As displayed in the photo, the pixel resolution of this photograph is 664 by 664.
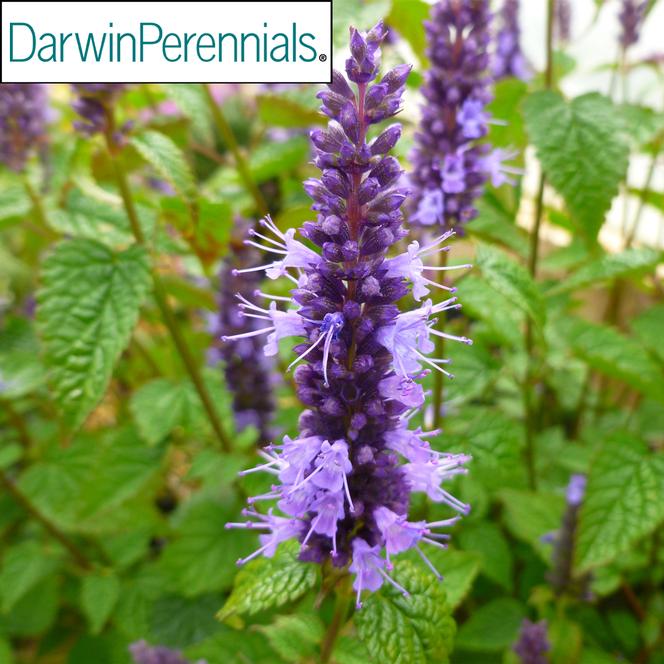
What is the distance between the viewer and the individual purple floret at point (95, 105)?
162 centimetres

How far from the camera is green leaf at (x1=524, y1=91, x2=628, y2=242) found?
1.57 meters

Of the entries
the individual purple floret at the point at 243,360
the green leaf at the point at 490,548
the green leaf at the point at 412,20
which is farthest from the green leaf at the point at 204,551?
the green leaf at the point at 412,20

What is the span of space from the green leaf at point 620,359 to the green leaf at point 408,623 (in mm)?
859

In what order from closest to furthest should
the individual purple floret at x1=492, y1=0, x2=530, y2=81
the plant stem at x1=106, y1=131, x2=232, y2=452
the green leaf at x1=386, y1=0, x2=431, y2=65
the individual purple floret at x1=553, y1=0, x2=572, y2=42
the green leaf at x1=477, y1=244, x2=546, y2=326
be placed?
the green leaf at x1=477, y1=244, x2=546, y2=326
the plant stem at x1=106, y1=131, x2=232, y2=452
the green leaf at x1=386, y1=0, x2=431, y2=65
the individual purple floret at x1=492, y1=0, x2=530, y2=81
the individual purple floret at x1=553, y1=0, x2=572, y2=42

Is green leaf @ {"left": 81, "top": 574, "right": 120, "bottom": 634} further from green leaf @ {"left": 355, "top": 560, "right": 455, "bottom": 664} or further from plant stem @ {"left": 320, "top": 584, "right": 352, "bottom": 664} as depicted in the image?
green leaf @ {"left": 355, "top": 560, "right": 455, "bottom": 664}

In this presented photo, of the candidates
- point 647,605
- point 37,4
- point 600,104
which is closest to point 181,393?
point 37,4

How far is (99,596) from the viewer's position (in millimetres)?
2061

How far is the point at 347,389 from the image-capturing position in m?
1.02

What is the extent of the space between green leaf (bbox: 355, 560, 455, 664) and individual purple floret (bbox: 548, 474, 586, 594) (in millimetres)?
682

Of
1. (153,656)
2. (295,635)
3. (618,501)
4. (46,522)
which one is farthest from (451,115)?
(46,522)

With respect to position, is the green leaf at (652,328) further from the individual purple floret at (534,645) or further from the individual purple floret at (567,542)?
the individual purple floret at (534,645)

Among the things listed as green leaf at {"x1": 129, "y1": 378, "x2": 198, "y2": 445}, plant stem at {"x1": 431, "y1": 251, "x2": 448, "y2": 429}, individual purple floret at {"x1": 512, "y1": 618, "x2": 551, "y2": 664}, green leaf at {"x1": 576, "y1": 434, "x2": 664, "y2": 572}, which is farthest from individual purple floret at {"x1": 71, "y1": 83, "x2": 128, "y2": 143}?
individual purple floret at {"x1": 512, "y1": 618, "x2": 551, "y2": 664}

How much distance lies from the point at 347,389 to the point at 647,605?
1.65m

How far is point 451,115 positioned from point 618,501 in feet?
3.15
